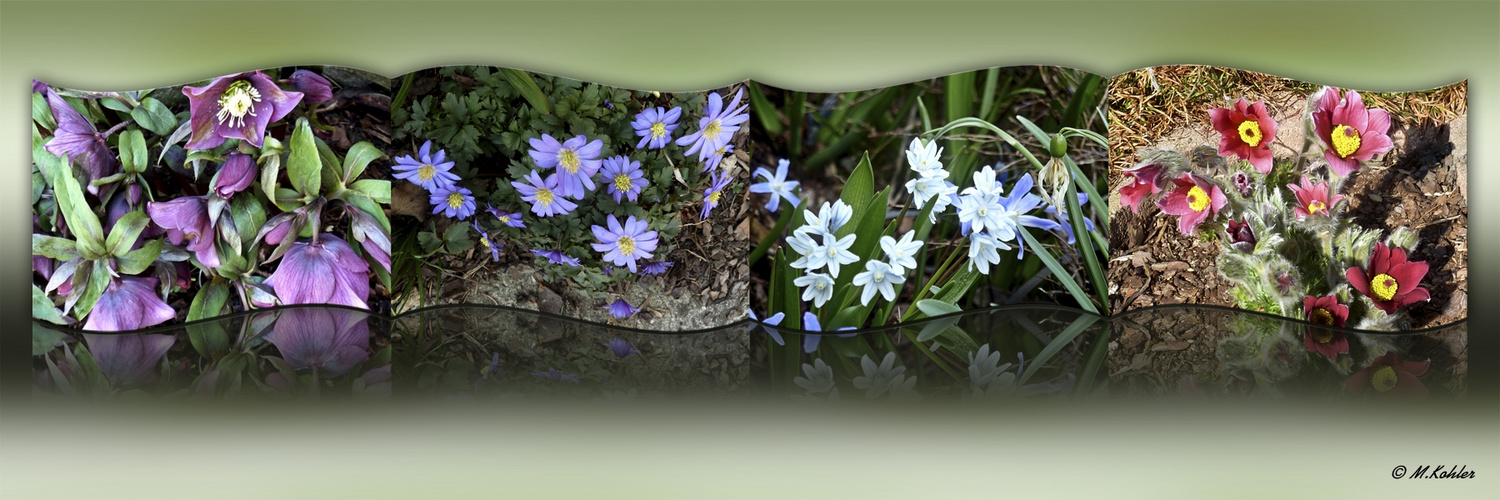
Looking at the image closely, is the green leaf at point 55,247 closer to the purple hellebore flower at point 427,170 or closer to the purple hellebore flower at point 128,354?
the purple hellebore flower at point 128,354

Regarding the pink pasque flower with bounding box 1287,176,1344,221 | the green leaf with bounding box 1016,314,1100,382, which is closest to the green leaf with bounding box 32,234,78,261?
the green leaf with bounding box 1016,314,1100,382

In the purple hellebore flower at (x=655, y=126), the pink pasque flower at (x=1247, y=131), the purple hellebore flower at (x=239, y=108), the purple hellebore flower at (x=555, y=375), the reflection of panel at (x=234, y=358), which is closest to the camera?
the reflection of panel at (x=234, y=358)

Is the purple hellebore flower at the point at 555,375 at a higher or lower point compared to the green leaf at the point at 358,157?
lower

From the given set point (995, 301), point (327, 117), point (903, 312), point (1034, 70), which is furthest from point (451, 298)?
point (1034, 70)

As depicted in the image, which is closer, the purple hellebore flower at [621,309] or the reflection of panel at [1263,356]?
the reflection of panel at [1263,356]

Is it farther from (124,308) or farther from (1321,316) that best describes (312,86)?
(1321,316)

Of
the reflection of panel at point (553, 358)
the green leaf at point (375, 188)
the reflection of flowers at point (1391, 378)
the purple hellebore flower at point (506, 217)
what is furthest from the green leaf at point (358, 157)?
the reflection of flowers at point (1391, 378)

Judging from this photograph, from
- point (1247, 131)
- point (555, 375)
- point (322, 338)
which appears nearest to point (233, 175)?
point (322, 338)
